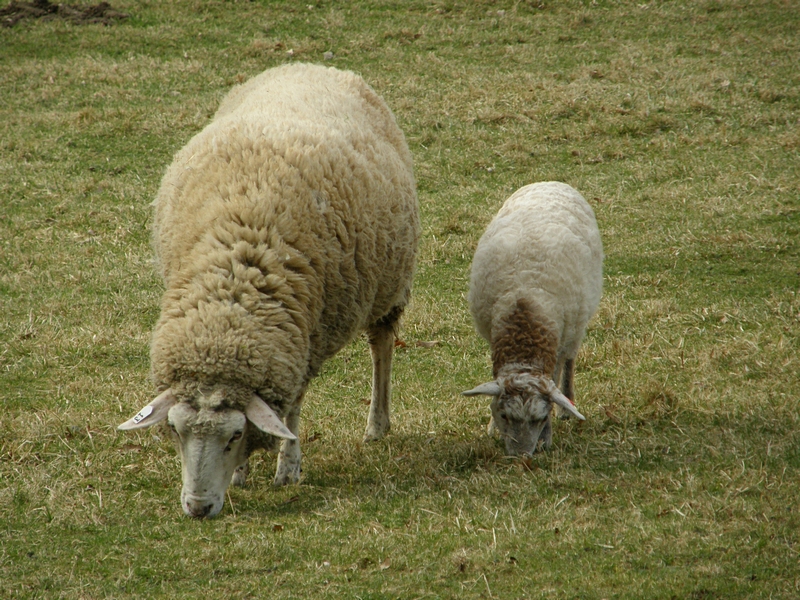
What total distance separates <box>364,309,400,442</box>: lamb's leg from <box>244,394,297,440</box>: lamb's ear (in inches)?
64.6

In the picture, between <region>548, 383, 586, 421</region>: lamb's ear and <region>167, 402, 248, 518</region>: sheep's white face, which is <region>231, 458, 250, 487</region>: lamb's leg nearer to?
<region>167, 402, 248, 518</region>: sheep's white face

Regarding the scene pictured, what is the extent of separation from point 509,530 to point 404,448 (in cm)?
145

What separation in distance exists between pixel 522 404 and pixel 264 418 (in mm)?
1523

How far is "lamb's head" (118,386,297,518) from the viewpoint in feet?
13.8

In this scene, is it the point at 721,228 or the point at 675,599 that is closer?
the point at 675,599

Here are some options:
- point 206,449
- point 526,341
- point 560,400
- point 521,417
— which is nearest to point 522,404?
point 521,417

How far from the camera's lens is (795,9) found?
51.9 feet

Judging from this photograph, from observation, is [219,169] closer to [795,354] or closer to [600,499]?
[600,499]

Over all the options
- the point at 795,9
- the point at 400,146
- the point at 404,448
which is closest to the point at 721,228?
the point at 400,146

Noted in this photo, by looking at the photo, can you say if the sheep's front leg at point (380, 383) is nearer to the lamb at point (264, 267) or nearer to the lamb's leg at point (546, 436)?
the lamb at point (264, 267)

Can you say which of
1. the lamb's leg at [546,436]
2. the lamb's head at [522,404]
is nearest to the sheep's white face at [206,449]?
the lamb's head at [522,404]

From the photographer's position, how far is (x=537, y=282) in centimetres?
554

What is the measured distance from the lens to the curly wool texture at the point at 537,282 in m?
5.25

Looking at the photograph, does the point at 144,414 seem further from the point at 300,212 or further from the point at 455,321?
the point at 455,321
